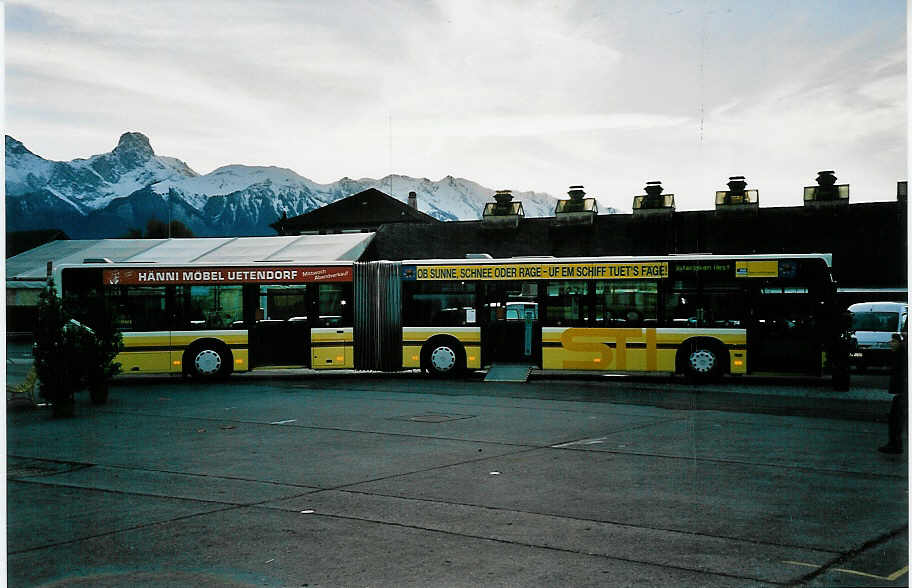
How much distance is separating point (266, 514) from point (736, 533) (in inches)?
147

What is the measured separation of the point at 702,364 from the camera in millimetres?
20797

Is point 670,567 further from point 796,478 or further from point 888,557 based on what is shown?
point 796,478

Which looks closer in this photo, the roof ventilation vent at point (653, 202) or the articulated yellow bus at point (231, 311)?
the articulated yellow bus at point (231, 311)

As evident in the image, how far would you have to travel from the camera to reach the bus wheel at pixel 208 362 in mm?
22281

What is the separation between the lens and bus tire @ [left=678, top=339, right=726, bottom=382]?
68.1ft

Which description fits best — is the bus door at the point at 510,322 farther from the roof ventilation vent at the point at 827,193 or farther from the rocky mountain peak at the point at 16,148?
the roof ventilation vent at the point at 827,193

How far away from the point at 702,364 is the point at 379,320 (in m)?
7.67

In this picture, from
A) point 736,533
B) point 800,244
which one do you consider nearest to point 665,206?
point 800,244

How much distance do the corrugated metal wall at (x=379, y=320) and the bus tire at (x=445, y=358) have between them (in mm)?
800

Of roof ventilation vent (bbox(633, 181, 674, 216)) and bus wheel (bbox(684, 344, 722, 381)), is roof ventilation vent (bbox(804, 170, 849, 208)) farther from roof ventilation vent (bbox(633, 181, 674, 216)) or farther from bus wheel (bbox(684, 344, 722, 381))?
bus wheel (bbox(684, 344, 722, 381))

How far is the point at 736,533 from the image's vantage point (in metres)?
6.93

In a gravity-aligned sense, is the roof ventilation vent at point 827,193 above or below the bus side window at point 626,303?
above

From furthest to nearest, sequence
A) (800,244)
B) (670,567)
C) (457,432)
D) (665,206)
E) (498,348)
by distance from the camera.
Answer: (665,206) → (800,244) → (498,348) → (457,432) → (670,567)

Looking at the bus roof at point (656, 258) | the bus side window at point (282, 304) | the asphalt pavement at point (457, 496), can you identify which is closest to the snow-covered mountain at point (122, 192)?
the asphalt pavement at point (457, 496)
